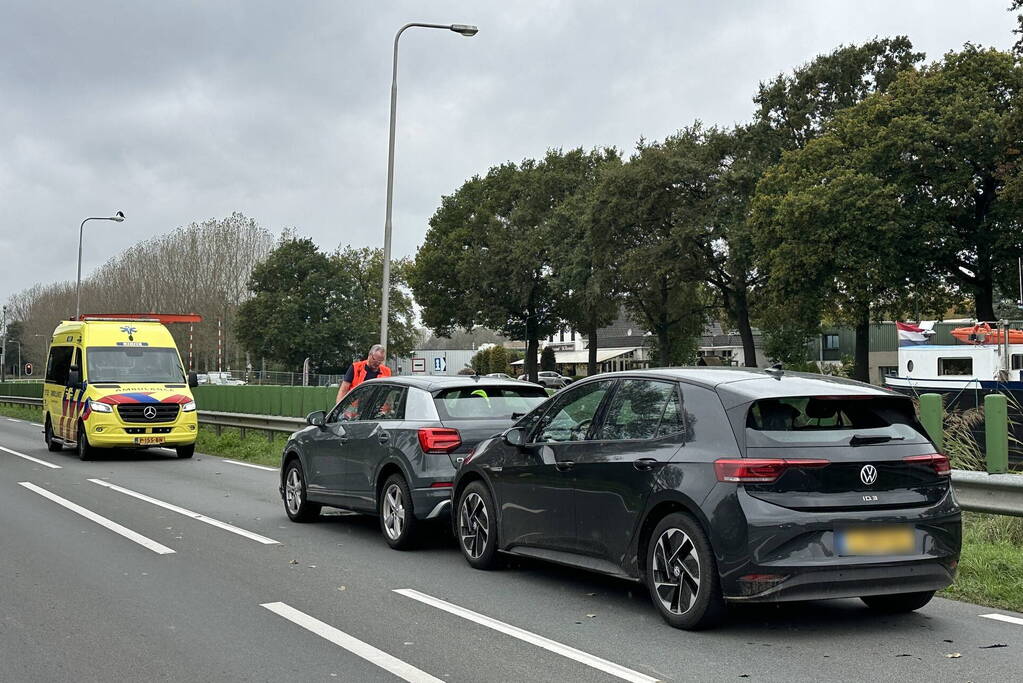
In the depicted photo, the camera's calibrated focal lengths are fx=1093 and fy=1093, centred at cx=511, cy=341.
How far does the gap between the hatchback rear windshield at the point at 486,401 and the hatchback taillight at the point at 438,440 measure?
18 centimetres

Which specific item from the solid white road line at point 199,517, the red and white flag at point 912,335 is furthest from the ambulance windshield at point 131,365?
the red and white flag at point 912,335

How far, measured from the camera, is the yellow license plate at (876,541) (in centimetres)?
587

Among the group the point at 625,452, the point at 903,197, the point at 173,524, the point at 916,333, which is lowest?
the point at 173,524

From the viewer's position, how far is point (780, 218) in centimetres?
4206

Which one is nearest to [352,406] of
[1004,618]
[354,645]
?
[354,645]

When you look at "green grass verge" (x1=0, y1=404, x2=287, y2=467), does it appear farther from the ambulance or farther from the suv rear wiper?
the suv rear wiper

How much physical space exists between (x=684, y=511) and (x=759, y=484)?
522 millimetres

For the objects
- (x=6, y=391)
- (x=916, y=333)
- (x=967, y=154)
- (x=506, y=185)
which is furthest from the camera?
(x=506, y=185)

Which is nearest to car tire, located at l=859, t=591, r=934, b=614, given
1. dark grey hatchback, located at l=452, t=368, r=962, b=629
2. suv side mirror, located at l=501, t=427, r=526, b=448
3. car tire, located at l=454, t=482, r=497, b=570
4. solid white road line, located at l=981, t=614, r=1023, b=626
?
dark grey hatchback, located at l=452, t=368, r=962, b=629

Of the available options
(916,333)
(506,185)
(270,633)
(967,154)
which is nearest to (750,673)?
(270,633)

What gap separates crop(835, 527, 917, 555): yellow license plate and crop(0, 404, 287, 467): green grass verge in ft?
46.2

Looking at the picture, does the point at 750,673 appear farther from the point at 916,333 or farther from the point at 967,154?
the point at 967,154

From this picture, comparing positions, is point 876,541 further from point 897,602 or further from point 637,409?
point 637,409

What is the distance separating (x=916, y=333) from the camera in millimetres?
33250
